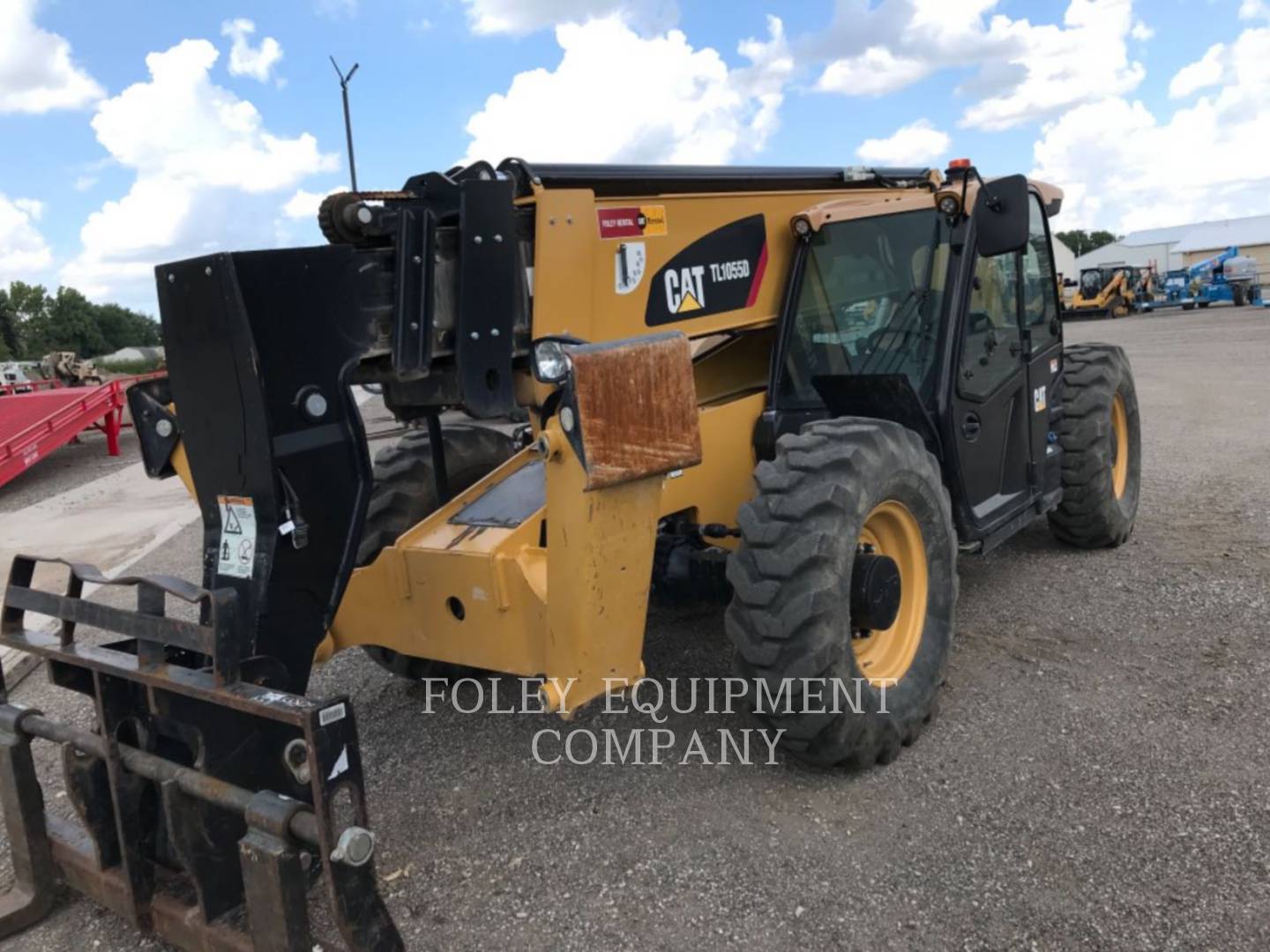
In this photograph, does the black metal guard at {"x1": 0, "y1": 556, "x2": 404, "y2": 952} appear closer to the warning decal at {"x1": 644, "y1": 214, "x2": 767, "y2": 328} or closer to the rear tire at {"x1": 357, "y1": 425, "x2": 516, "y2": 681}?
the rear tire at {"x1": 357, "y1": 425, "x2": 516, "y2": 681}

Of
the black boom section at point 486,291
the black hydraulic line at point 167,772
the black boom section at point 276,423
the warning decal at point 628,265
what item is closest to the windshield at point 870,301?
the warning decal at point 628,265

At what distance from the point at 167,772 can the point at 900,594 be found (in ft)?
8.36

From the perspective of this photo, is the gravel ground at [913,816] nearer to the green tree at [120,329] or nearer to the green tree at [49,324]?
the green tree at [49,324]

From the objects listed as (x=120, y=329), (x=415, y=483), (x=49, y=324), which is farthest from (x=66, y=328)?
(x=415, y=483)

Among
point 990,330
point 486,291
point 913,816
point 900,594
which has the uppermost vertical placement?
point 486,291

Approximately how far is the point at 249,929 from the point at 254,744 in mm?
451

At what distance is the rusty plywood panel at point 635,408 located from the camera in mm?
2840

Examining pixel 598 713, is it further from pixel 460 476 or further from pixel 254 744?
pixel 254 744

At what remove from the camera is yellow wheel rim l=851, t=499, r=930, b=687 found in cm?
382

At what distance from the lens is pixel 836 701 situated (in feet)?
11.0

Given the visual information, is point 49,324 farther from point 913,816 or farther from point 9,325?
point 913,816

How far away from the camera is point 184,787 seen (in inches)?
101

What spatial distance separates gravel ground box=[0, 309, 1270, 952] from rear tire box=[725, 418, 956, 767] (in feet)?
0.72

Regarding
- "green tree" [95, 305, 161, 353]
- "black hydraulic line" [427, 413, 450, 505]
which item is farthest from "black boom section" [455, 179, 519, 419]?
"green tree" [95, 305, 161, 353]
